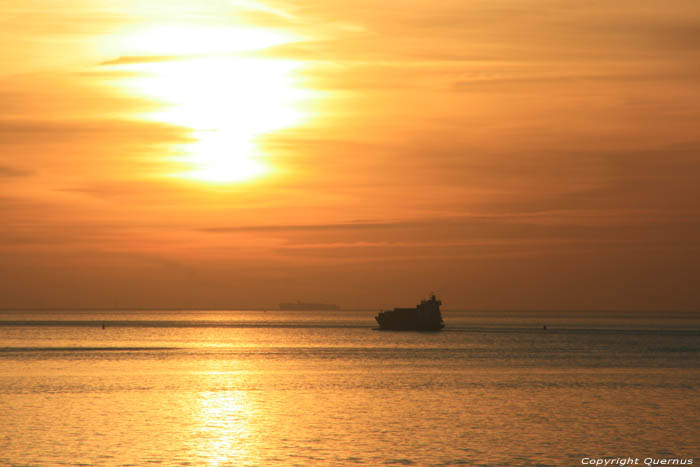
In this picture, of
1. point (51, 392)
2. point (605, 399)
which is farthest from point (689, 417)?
point (51, 392)

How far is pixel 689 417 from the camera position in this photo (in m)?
63.7

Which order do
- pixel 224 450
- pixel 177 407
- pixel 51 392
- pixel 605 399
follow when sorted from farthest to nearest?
pixel 51 392 < pixel 605 399 < pixel 177 407 < pixel 224 450

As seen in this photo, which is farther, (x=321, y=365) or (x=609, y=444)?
(x=321, y=365)

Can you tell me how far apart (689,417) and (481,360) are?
227 feet

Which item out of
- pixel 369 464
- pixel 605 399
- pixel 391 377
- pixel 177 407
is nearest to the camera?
pixel 369 464

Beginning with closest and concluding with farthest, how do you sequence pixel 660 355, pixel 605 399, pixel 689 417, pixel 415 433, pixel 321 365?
pixel 415 433 < pixel 689 417 < pixel 605 399 < pixel 321 365 < pixel 660 355

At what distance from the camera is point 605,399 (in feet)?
252

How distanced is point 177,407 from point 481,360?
69864 millimetres

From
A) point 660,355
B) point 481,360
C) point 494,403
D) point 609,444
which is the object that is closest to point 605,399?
point 494,403

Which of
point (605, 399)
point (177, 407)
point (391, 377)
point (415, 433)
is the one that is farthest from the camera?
point (391, 377)

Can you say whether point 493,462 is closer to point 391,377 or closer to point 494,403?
point 494,403

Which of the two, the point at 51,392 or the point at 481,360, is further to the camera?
the point at 481,360

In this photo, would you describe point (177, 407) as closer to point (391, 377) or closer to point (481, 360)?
point (391, 377)

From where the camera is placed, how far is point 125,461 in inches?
1849
